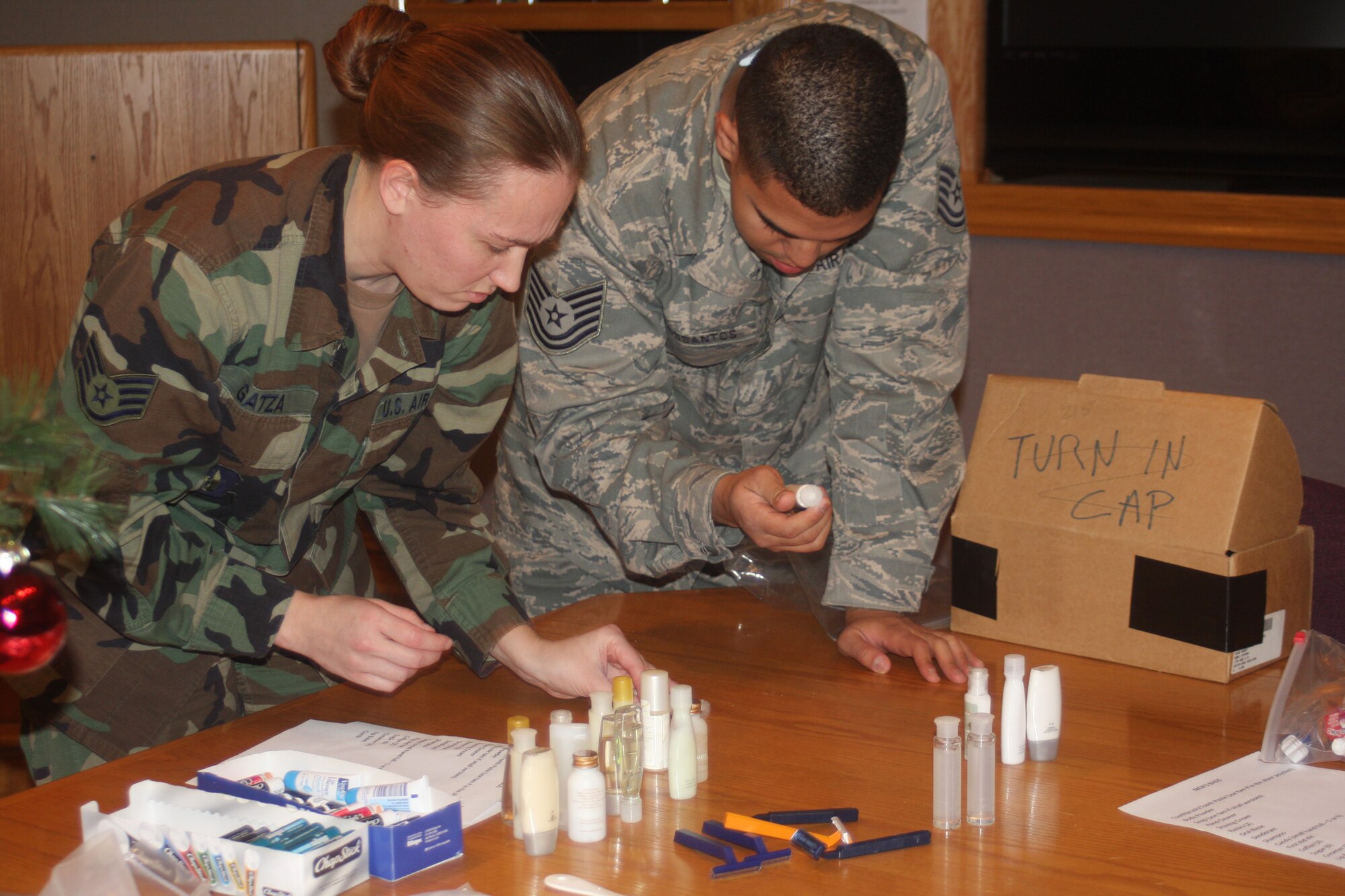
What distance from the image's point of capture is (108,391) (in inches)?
50.8

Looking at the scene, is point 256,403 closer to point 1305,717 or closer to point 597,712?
point 597,712

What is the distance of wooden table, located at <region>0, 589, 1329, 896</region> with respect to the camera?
3.55ft

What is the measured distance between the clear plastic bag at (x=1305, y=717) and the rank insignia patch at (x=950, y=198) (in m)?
0.75

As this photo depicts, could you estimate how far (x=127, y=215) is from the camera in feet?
4.47

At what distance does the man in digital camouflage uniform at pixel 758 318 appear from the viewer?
63.1 inches

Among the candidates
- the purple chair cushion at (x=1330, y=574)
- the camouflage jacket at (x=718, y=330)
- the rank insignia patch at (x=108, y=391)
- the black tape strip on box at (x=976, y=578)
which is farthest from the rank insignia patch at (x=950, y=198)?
the rank insignia patch at (x=108, y=391)

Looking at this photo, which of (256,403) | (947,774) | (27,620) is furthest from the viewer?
(256,403)

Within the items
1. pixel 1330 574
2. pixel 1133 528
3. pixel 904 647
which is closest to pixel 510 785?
pixel 904 647

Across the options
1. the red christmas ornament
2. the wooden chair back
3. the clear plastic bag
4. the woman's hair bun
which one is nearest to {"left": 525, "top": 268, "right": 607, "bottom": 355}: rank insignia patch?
the woman's hair bun

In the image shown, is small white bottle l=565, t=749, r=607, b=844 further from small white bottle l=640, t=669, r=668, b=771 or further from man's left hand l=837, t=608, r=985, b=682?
man's left hand l=837, t=608, r=985, b=682

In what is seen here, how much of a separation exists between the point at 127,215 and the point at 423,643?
1.82ft

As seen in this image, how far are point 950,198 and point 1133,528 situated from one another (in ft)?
1.84

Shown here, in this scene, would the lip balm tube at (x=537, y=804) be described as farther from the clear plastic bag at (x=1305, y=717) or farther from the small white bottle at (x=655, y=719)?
the clear plastic bag at (x=1305, y=717)

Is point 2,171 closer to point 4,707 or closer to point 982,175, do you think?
point 4,707
